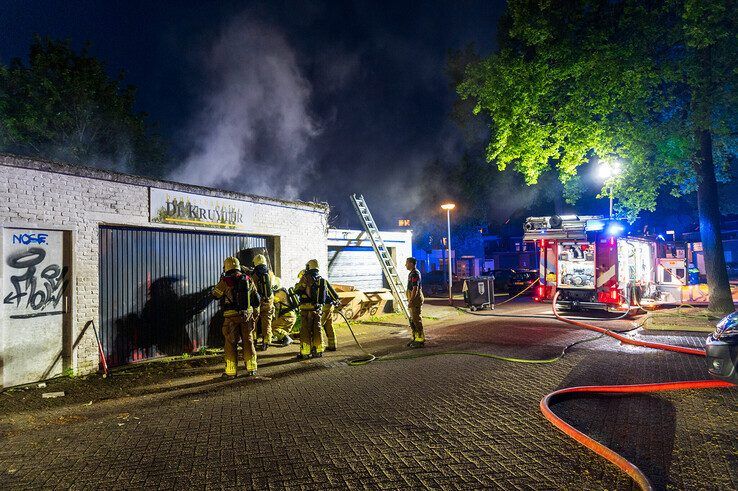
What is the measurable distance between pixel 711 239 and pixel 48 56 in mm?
24886

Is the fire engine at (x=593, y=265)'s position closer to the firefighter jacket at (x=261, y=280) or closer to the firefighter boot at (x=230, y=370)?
the firefighter jacket at (x=261, y=280)

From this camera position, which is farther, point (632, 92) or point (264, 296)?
point (632, 92)

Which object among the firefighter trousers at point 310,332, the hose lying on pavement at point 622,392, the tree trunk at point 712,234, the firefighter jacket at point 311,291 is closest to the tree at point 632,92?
the tree trunk at point 712,234

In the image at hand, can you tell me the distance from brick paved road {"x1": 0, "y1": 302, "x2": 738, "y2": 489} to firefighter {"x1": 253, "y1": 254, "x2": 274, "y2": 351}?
7.70 feet

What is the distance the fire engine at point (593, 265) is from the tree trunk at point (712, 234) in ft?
7.11

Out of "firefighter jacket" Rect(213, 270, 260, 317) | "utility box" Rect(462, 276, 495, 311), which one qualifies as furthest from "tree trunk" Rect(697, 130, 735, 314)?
"firefighter jacket" Rect(213, 270, 260, 317)

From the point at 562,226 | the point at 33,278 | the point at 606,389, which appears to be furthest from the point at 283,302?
the point at 562,226

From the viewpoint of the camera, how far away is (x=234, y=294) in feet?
22.7

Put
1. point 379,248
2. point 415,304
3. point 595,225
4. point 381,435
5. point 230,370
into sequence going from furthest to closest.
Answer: point 379,248 → point 595,225 → point 415,304 → point 230,370 → point 381,435

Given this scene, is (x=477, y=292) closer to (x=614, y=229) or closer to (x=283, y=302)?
(x=614, y=229)

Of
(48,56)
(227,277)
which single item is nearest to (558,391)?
(227,277)

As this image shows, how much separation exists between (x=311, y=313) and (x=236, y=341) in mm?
1652

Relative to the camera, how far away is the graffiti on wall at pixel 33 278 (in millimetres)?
6309

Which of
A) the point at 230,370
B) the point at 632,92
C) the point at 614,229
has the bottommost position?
the point at 230,370
